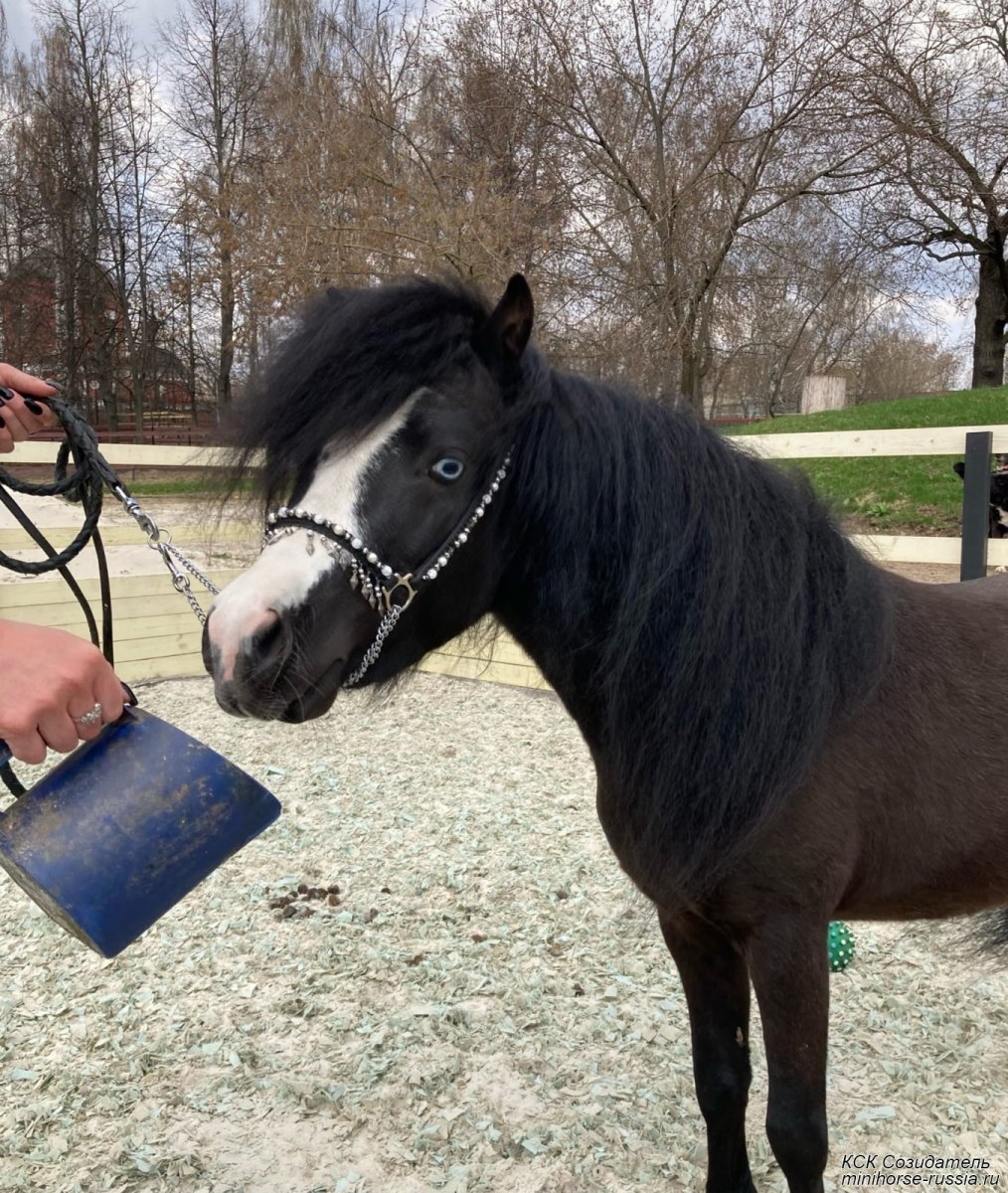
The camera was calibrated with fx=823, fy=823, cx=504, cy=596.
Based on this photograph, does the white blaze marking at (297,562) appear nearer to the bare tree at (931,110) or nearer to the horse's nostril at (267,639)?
the horse's nostril at (267,639)

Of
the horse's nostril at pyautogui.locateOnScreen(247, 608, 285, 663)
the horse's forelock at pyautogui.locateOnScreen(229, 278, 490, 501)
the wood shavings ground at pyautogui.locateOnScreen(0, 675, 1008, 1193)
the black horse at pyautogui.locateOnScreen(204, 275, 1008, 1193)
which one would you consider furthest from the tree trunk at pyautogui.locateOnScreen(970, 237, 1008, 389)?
the horse's nostril at pyautogui.locateOnScreen(247, 608, 285, 663)

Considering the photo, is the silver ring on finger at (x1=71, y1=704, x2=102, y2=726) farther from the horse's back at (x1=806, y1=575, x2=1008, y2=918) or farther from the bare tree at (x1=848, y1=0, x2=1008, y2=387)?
the bare tree at (x1=848, y1=0, x2=1008, y2=387)

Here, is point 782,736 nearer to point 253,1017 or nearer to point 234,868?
point 253,1017

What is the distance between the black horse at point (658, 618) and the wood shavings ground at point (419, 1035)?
1.58ft

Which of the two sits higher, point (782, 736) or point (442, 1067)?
point (782, 736)

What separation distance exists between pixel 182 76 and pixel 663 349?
18.6 metres

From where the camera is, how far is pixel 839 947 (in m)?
2.87

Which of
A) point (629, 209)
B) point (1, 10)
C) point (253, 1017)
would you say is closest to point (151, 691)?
point (253, 1017)

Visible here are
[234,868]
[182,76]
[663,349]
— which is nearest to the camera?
[234,868]

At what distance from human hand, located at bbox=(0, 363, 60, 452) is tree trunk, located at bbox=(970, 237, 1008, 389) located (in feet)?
70.2

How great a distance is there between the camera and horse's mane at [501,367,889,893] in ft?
4.97

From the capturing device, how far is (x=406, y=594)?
1.40 meters

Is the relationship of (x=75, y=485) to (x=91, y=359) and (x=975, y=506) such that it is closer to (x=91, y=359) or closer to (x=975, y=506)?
(x=975, y=506)

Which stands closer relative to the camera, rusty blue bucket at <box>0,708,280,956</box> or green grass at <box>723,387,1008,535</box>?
rusty blue bucket at <box>0,708,280,956</box>
